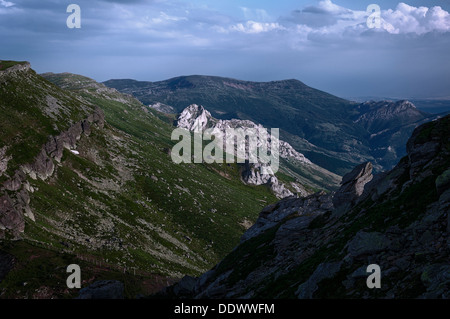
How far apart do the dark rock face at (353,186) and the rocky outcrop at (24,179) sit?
6376cm

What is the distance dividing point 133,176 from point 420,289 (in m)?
136

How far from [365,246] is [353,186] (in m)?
23.9

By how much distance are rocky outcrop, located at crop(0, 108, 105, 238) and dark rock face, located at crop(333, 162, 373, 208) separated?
6376cm

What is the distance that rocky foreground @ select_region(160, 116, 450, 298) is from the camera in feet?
84.8

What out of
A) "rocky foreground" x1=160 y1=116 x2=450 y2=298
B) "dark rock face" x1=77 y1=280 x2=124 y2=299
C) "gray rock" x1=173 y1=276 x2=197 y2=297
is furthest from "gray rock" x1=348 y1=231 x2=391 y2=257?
"dark rock face" x1=77 y1=280 x2=124 y2=299

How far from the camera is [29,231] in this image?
7712 centimetres

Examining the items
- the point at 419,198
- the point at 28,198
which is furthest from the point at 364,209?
the point at 28,198

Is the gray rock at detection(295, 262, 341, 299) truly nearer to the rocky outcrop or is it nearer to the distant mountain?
the distant mountain

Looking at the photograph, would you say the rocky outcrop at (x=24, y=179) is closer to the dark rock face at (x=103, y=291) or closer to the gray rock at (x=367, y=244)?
the dark rock face at (x=103, y=291)

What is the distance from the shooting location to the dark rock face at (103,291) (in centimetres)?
5059

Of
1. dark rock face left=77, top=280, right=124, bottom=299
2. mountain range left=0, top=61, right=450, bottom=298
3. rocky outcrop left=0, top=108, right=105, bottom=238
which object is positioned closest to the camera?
mountain range left=0, top=61, right=450, bottom=298

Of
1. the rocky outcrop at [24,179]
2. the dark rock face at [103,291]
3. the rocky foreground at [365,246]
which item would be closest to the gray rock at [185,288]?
the rocky foreground at [365,246]

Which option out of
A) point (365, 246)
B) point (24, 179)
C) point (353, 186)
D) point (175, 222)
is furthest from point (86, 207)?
point (365, 246)
